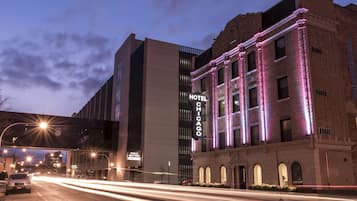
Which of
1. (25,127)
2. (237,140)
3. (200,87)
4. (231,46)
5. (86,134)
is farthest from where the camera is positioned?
(86,134)

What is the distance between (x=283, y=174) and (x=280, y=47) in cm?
1164

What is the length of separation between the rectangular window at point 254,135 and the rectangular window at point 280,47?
23.8 ft

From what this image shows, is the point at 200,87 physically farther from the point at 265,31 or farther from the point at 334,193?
the point at 334,193

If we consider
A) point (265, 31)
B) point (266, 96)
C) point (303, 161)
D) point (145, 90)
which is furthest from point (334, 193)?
point (145, 90)

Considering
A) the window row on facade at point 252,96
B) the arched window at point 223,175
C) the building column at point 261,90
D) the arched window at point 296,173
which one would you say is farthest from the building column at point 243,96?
the arched window at point 296,173

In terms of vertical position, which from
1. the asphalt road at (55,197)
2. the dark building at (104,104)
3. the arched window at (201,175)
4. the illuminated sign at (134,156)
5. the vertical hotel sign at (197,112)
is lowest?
the asphalt road at (55,197)

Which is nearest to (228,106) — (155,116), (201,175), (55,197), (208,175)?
(208,175)

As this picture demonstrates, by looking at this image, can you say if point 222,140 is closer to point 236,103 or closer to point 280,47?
point 236,103

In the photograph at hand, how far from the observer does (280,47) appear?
32844mm

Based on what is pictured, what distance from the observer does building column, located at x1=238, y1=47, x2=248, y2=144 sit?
116 feet

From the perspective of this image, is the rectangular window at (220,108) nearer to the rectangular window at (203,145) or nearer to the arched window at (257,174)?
the rectangular window at (203,145)

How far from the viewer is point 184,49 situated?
265ft

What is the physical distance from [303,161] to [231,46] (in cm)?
1646

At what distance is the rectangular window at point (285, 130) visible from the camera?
30534 millimetres
